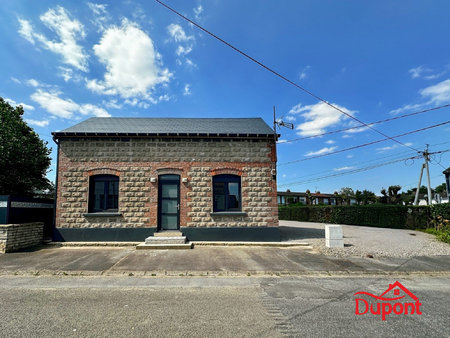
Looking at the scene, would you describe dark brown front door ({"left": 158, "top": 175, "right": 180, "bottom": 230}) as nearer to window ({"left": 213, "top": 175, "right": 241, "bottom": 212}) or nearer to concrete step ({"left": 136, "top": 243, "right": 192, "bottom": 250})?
concrete step ({"left": 136, "top": 243, "right": 192, "bottom": 250})

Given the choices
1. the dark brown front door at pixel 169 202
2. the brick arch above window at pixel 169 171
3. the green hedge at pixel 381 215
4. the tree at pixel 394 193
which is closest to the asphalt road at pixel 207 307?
the dark brown front door at pixel 169 202

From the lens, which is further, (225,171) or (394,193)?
(394,193)

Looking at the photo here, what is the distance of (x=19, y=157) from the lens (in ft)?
37.6

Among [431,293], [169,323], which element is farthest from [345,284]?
[169,323]

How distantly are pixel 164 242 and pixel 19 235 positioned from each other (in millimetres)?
5656

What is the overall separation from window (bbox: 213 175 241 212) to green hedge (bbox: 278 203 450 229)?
12.7m

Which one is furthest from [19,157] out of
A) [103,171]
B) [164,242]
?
[164,242]

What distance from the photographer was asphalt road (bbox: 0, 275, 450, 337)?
10.9ft

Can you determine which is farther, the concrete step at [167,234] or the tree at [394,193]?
the tree at [394,193]

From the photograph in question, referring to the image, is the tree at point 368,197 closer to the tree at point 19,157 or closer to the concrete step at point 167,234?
the concrete step at point 167,234

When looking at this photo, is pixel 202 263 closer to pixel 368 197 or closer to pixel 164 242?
pixel 164 242

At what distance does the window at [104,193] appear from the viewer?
10.3 meters

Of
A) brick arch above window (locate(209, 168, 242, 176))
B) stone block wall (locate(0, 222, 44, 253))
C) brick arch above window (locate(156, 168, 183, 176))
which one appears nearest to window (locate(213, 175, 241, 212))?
brick arch above window (locate(209, 168, 242, 176))

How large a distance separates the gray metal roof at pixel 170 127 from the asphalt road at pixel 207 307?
253 inches
